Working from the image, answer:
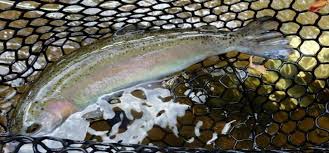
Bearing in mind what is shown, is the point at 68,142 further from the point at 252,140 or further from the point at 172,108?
the point at 252,140

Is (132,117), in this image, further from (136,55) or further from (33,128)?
(33,128)

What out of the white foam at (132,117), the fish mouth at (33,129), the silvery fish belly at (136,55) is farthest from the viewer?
the white foam at (132,117)

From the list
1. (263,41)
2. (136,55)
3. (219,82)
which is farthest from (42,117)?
(263,41)

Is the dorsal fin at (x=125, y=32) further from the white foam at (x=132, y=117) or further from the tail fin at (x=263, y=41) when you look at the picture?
the tail fin at (x=263, y=41)

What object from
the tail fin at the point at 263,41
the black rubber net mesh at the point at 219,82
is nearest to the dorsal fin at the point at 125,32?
the black rubber net mesh at the point at 219,82

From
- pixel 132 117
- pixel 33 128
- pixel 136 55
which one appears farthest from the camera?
pixel 132 117

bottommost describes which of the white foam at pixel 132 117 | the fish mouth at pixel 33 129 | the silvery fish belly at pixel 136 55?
the white foam at pixel 132 117

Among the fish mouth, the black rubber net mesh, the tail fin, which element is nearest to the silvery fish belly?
the tail fin
